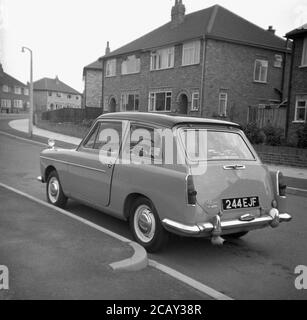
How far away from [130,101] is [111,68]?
4.67m

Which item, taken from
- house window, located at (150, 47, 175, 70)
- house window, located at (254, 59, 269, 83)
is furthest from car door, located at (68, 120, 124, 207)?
house window, located at (254, 59, 269, 83)

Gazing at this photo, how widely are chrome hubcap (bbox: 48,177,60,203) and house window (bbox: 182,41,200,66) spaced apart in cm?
2110

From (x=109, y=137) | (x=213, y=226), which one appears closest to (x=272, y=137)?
(x=109, y=137)

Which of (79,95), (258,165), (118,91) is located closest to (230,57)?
(118,91)

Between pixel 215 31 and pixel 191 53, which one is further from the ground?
pixel 215 31

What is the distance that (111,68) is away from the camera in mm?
36469

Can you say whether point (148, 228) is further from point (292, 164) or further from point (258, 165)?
point (292, 164)

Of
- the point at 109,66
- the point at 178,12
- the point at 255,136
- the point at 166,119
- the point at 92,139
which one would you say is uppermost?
the point at 178,12

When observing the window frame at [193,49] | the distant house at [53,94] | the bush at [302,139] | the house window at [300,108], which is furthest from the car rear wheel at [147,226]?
the distant house at [53,94]

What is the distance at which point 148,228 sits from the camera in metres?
5.25

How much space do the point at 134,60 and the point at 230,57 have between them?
9068mm

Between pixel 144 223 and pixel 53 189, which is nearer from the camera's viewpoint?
pixel 144 223

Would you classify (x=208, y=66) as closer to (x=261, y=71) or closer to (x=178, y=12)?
(x=261, y=71)
